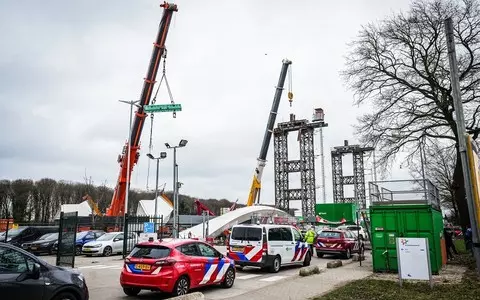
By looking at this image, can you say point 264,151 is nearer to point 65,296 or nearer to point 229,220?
point 229,220

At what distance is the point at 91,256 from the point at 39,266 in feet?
61.3

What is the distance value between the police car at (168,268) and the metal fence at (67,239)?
770 centimetres

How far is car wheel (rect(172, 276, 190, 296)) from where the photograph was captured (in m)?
10.5

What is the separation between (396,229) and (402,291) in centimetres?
508

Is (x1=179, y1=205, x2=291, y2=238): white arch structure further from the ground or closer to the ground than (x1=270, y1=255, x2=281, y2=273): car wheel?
further from the ground

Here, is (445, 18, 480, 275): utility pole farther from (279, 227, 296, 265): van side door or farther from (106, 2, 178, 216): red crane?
(106, 2, 178, 216): red crane

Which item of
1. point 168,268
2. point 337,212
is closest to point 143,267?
point 168,268

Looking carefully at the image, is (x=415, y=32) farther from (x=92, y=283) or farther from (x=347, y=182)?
(x=347, y=182)

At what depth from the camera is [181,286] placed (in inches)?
423

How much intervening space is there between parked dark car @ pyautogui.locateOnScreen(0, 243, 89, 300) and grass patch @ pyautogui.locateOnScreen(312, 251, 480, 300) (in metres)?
5.69

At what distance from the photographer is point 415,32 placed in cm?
2144

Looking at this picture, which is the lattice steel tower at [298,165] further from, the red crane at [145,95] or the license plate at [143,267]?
the license plate at [143,267]

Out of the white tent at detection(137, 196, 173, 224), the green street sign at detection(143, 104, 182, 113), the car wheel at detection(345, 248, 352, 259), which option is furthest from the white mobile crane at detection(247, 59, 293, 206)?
the car wheel at detection(345, 248, 352, 259)

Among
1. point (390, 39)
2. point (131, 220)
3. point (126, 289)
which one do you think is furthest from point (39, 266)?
point (390, 39)
